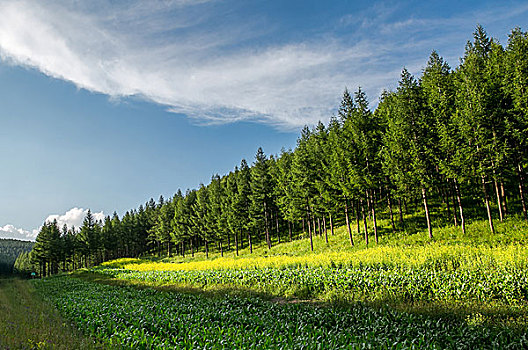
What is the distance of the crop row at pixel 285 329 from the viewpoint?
6.86 m

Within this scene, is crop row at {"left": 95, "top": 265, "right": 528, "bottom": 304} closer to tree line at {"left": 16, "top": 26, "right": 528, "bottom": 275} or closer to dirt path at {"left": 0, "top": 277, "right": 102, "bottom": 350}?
dirt path at {"left": 0, "top": 277, "right": 102, "bottom": 350}

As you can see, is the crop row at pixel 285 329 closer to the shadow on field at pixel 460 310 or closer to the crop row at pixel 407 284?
the shadow on field at pixel 460 310

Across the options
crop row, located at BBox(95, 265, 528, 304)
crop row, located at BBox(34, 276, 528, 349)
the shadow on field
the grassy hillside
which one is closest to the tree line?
the grassy hillside

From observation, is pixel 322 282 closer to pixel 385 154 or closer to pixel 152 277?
pixel 152 277

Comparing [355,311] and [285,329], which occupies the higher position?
[285,329]

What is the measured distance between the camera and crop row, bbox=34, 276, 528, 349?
22.5 ft

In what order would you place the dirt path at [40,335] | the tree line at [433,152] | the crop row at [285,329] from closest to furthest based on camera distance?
the crop row at [285,329], the dirt path at [40,335], the tree line at [433,152]

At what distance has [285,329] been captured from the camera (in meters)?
8.25

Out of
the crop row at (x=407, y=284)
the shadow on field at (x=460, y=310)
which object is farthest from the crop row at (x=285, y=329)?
the crop row at (x=407, y=284)

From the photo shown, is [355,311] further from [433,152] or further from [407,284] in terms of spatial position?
[433,152]

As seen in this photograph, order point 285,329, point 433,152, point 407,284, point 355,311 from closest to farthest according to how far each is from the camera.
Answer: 1. point 285,329
2. point 355,311
3. point 407,284
4. point 433,152

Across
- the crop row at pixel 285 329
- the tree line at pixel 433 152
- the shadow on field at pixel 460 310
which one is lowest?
the shadow on field at pixel 460 310

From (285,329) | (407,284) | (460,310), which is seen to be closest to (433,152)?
(407,284)

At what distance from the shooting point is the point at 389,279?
12.3 m
